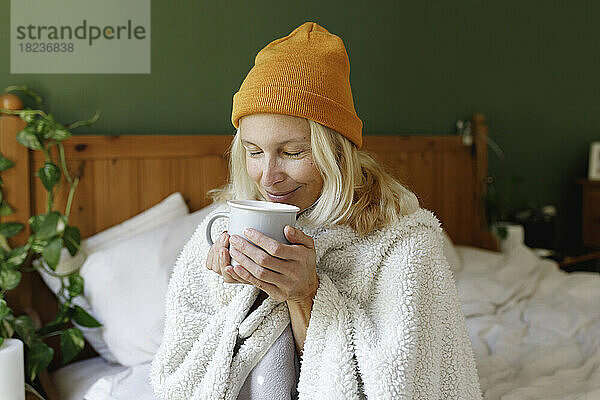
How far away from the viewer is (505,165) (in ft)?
10.1

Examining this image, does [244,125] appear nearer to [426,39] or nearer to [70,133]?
[70,133]

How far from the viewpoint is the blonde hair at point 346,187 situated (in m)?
1.02

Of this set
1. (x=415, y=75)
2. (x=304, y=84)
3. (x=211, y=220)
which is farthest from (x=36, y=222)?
(x=415, y=75)

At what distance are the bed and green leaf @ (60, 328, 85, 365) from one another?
61mm

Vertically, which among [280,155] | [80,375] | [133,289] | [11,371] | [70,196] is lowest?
[80,375]

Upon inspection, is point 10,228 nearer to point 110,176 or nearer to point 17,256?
point 17,256

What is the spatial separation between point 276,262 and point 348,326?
19cm

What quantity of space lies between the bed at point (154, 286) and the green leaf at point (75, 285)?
0.09 feet

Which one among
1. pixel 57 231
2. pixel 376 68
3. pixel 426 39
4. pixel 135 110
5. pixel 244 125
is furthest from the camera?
pixel 426 39

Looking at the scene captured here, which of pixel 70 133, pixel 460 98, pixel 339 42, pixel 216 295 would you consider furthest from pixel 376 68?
pixel 216 295

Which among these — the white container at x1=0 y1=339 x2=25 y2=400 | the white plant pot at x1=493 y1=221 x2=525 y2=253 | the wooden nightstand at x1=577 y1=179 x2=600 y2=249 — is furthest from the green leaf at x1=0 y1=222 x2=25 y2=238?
the wooden nightstand at x1=577 y1=179 x2=600 y2=249

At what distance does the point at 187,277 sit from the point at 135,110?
935mm

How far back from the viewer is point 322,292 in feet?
3.20

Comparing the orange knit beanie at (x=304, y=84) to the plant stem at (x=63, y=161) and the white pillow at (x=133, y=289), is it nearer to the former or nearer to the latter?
the white pillow at (x=133, y=289)
